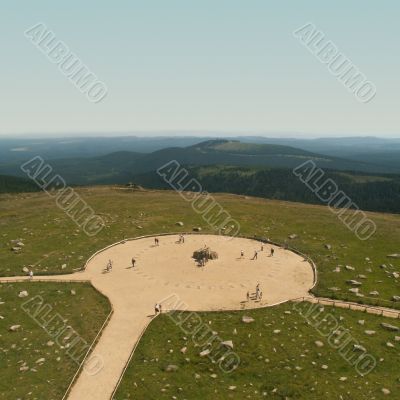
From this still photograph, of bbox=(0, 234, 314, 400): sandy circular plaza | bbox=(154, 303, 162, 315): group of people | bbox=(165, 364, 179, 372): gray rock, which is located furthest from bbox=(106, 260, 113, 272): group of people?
bbox=(165, 364, 179, 372): gray rock

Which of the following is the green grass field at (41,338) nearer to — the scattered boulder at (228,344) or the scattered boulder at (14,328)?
the scattered boulder at (14,328)

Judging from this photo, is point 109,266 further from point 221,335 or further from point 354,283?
point 354,283

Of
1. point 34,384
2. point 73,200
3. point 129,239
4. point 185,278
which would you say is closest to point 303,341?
point 185,278

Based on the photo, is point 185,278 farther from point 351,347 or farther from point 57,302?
point 351,347

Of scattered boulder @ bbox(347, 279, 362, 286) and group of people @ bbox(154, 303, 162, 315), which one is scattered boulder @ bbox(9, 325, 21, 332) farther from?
scattered boulder @ bbox(347, 279, 362, 286)

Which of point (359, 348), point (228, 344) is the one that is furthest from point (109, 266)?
point (359, 348)
